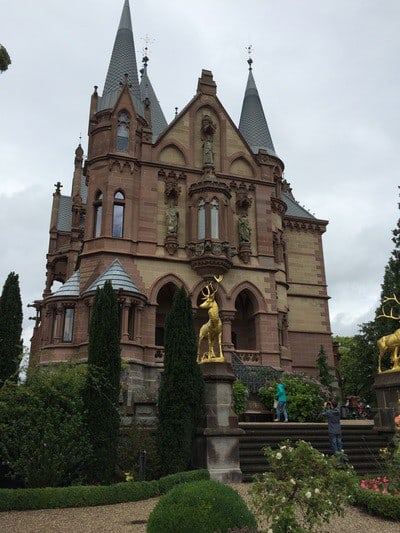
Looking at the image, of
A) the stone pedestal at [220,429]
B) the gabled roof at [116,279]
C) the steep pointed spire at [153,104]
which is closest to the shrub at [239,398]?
the stone pedestal at [220,429]

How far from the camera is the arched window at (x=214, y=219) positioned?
26766mm

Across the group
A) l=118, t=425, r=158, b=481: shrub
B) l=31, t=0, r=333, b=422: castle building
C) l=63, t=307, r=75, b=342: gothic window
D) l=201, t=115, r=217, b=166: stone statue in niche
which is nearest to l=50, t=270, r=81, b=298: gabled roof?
l=31, t=0, r=333, b=422: castle building

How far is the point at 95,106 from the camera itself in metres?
30.5

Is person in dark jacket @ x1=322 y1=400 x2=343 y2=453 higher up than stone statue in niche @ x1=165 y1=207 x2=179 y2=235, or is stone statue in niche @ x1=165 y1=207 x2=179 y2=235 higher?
stone statue in niche @ x1=165 y1=207 x2=179 y2=235

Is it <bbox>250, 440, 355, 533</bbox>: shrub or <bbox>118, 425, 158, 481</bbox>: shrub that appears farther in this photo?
<bbox>118, 425, 158, 481</bbox>: shrub

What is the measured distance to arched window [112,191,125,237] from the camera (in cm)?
2637

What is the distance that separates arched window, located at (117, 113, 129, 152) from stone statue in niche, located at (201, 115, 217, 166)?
4.47m

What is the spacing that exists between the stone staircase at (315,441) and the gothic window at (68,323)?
12475mm

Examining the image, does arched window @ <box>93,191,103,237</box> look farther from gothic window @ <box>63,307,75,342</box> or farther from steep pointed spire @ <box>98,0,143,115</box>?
steep pointed spire @ <box>98,0,143,115</box>

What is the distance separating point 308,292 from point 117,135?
54.1ft

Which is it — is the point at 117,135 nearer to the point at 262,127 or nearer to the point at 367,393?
the point at 262,127

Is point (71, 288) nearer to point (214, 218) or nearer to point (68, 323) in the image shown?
point (68, 323)

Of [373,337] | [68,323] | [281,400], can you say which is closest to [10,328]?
[281,400]

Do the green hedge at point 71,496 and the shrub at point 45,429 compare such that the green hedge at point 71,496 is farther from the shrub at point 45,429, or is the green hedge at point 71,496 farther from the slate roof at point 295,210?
the slate roof at point 295,210
